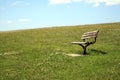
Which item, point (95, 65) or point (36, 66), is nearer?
point (95, 65)

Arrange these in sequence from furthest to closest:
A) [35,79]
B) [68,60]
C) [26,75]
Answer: [68,60] < [26,75] < [35,79]

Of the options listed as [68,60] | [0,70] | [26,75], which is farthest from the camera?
[68,60]

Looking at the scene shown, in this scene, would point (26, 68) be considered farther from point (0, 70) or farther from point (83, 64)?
point (83, 64)

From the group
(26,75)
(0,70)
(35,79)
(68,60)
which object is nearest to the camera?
(35,79)

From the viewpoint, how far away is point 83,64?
15.9 meters

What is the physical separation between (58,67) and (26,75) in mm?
2420

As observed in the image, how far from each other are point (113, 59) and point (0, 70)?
726 cm

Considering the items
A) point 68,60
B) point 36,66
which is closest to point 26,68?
point 36,66

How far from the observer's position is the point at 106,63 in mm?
15758

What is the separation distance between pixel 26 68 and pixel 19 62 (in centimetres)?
247

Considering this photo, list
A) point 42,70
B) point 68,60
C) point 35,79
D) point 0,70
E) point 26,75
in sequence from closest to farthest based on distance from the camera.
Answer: point 35,79 → point 26,75 → point 42,70 → point 0,70 → point 68,60

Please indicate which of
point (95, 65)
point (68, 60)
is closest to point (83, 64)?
point (95, 65)

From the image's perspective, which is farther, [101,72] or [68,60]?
[68,60]

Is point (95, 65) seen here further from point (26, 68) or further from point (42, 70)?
point (26, 68)
